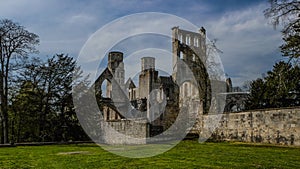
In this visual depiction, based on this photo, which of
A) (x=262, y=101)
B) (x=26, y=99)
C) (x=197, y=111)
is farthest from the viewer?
(x=262, y=101)

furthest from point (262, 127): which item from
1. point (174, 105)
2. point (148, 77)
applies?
point (148, 77)

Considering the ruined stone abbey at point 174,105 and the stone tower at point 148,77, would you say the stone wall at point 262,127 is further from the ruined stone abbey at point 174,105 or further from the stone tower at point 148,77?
the stone tower at point 148,77

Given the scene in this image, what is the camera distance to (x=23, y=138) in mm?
28047

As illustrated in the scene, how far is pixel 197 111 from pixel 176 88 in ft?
44.2

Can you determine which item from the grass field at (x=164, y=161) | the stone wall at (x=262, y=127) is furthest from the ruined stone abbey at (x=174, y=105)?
the grass field at (x=164, y=161)

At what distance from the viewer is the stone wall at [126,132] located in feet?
73.2

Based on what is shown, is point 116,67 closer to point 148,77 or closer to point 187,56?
point 148,77

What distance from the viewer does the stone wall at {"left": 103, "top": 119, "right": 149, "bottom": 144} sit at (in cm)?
2230

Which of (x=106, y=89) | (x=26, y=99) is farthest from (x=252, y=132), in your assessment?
(x=106, y=89)

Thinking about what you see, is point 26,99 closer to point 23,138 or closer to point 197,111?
point 23,138

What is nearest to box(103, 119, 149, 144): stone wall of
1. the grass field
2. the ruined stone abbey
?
the ruined stone abbey

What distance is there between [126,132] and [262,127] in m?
9.06

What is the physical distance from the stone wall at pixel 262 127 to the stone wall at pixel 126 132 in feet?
16.9

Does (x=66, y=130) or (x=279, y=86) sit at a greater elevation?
(x=279, y=86)
